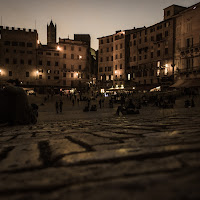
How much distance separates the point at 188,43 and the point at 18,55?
4408 cm

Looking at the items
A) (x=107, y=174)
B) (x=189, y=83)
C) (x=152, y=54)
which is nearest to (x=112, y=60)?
(x=152, y=54)

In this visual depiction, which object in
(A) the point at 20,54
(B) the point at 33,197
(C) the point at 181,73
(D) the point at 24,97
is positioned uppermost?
(A) the point at 20,54

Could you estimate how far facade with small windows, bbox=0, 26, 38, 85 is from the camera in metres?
51.7

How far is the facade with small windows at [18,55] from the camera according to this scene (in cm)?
5166

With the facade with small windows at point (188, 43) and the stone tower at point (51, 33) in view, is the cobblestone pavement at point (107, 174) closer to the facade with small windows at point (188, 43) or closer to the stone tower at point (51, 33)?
the facade with small windows at point (188, 43)

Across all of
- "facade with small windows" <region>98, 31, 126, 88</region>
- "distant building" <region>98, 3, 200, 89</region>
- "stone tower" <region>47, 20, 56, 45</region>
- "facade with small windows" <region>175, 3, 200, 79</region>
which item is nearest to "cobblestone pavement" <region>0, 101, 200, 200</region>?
"facade with small windows" <region>175, 3, 200, 79</region>

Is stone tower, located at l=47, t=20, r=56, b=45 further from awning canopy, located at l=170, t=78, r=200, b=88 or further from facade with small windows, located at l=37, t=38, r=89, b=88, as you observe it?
awning canopy, located at l=170, t=78, r=200, b=88

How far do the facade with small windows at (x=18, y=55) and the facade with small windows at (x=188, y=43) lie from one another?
127ft

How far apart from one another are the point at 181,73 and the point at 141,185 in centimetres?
4183

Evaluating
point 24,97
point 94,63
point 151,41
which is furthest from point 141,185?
point 94,63

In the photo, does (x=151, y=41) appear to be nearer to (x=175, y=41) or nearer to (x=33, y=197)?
(x=175, y=41)

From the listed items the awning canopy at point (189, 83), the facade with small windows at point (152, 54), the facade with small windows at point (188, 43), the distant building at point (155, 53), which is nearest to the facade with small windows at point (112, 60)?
the distant building at point (155, 53)

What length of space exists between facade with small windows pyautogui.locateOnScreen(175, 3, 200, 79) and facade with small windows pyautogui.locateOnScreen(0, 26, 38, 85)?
3870 centimetres

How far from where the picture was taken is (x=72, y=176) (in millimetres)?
1449
